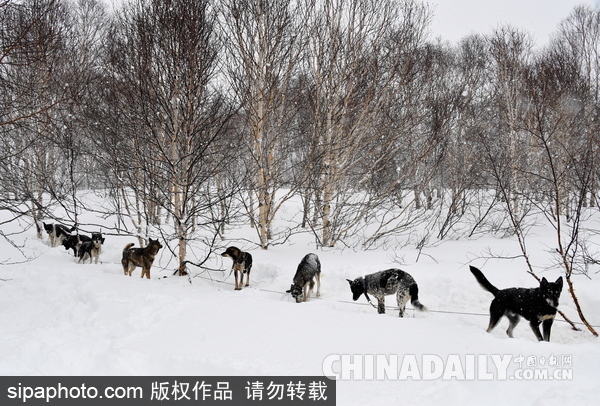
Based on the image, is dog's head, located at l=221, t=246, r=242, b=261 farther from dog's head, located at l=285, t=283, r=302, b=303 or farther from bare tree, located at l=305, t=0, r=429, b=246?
bare tree, located at l=305, t=0, r=429, b=246

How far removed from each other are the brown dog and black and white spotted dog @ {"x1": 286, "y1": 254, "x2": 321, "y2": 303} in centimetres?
A: 316

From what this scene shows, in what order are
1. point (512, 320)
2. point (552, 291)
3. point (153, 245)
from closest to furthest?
point (552, 291)
point (512, 320)
point (153, 245)

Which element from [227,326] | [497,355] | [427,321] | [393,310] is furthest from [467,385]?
[393,310]

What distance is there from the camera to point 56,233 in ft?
40.0

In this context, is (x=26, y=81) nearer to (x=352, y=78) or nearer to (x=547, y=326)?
(x=352, y=78)

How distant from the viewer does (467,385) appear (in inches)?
114

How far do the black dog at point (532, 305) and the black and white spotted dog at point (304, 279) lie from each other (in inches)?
117

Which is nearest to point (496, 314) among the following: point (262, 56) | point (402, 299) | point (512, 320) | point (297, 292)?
point (512, 320)

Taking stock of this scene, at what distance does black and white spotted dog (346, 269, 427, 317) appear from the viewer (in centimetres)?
533

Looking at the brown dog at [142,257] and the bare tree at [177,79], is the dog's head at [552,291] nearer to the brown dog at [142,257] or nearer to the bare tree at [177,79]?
the bare tree at [177,79]

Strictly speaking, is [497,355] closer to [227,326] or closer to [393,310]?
[393,310]

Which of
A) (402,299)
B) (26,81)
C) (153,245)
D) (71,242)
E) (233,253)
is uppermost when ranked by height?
(26,81)

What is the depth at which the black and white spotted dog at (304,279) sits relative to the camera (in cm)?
634

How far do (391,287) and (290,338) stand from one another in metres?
2.30
